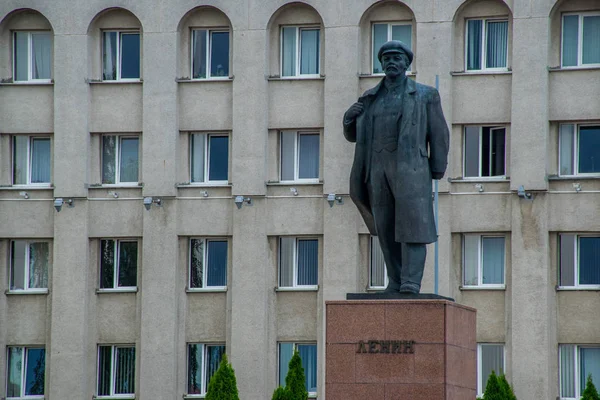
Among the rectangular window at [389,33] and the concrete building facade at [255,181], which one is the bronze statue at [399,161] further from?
the rectangular window at [389,33]

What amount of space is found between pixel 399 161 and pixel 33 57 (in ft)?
91.4

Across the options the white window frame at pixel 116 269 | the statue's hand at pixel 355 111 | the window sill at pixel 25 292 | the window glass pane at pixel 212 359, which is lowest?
the window glass pane at pixel 212 359

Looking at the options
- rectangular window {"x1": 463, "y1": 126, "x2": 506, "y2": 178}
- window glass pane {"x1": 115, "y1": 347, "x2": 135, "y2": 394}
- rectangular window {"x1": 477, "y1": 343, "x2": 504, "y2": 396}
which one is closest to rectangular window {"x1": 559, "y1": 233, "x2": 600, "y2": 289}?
rectangular window {"x1": 477, "y1": 343, "x2": 504, "y2": 396}

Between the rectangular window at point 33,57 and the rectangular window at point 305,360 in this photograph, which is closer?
the rectangular window at point 305,360

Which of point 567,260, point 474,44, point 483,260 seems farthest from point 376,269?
point 474,44

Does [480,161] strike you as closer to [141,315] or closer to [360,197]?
[141,315]

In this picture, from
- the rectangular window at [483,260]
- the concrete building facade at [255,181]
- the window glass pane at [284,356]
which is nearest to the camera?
the concrete building facade at [255,181]

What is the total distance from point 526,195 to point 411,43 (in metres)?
5.54

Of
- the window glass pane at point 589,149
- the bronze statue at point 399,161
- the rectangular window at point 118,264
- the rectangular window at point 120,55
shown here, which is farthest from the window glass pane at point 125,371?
the bronze statue at point 399,161

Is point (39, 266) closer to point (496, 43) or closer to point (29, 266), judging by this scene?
point (29, 266)

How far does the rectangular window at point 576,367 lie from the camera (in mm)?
46094

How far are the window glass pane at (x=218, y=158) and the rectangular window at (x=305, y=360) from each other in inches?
210

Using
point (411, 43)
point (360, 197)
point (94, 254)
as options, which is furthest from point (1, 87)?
point (360, 197)

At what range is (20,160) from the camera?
50.7 meters
